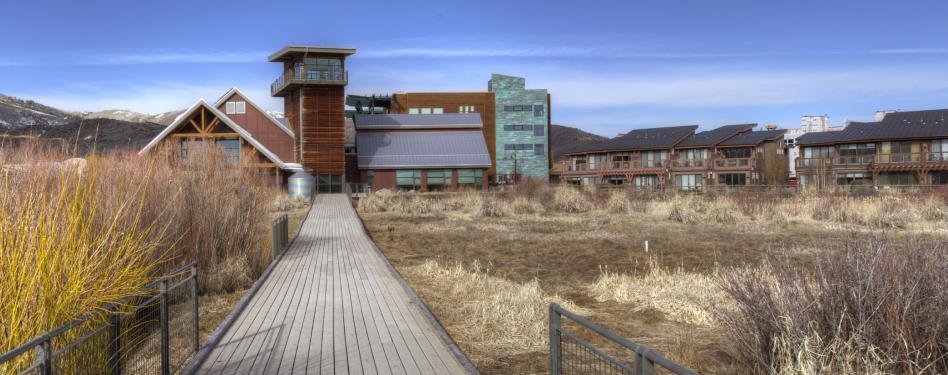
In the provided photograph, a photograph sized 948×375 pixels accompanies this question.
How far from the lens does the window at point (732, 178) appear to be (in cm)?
5800

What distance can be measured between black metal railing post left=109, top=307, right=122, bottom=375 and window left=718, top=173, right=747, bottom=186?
57.6m

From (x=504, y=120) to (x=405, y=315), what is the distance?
232 feet

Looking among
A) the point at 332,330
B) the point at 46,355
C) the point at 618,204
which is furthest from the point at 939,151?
the point at 46,355

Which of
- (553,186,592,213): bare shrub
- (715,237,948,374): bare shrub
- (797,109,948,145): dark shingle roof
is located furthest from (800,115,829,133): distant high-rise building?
(715,237,948,374): bare shrub

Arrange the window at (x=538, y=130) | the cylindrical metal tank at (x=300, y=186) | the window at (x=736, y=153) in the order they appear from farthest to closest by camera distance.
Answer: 1. the window at (x=538, y=130)
2. the window at (x=736, y=153)
3. the cylindrical metal tank at (x=300, y=186)

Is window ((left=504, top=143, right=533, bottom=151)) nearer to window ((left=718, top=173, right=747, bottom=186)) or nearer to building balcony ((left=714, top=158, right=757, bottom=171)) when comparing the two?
building balcony ((left=714, top=158, right=757, bottom=171))

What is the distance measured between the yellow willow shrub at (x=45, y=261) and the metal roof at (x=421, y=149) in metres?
47.1

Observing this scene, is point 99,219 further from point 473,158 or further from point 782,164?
point 782,164

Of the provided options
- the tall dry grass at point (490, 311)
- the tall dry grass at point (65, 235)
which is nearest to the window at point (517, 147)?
the tall dry grass at point (490, 311)

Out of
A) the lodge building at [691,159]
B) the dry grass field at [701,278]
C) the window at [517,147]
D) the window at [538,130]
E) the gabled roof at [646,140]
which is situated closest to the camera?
the dry grass field at [701,278]

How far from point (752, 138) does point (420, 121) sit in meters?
29.1

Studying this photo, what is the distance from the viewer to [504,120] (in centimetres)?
7900

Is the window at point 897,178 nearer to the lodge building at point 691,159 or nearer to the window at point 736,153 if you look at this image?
the lodge building at point 691,159

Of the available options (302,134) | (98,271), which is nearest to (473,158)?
(302,134)
